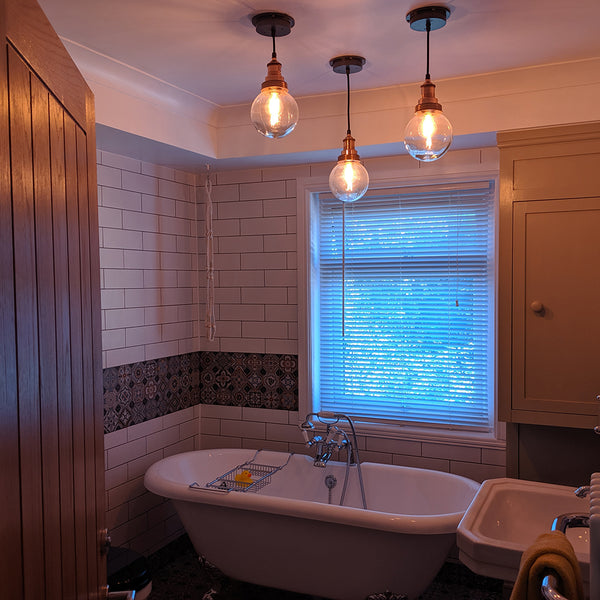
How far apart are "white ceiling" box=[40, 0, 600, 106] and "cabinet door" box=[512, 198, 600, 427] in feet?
2.43

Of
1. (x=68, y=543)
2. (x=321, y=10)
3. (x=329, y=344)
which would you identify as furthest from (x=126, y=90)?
(x=68, y=543)

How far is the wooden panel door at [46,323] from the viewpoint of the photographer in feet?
2.86

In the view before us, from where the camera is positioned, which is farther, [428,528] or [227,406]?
[227,406]

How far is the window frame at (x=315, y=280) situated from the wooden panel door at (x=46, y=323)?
8.17 ft

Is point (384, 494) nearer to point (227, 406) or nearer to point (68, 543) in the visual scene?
point (227, 406)

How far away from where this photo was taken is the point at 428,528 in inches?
106

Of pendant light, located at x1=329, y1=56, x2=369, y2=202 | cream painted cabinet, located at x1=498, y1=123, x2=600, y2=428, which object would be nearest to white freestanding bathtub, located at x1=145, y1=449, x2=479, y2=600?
cream painted cabinet, located at x1=498, y1=123, x2=600, y2=428

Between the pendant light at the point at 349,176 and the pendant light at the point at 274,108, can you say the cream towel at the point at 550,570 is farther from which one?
the pendant light at the point at 349,176

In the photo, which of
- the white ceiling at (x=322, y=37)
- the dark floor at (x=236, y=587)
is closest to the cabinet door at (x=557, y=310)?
the white ceiling at (x=322, y=37)

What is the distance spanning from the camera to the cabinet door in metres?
2.51

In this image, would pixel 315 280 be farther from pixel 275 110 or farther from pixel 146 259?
pixel 275 110

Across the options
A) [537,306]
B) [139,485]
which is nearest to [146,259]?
[139,485]

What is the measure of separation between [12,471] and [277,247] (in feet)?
10.7

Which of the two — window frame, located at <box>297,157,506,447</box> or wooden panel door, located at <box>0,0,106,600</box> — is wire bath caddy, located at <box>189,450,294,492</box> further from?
wooden panel door, located at <box>0,0,106,600</box>
